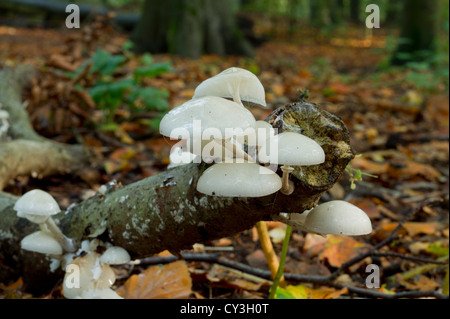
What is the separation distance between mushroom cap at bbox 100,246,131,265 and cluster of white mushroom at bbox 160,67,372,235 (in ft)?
1.92

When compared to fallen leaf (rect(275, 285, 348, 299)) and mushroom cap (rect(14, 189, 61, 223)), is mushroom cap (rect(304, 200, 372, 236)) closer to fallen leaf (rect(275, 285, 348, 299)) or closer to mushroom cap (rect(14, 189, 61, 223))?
fallen leaf (rect(275, 285, 348, 299))

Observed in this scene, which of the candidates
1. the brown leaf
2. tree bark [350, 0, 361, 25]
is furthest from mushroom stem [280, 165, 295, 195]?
tree bark [350, 0, 361, 25]

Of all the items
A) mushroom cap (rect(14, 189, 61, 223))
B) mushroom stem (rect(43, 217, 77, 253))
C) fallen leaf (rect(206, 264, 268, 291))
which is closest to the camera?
mushroom cap (rect(14, 189, 61, 223))

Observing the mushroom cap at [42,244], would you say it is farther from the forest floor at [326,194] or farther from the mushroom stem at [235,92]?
the mushroom stem at [235,92]

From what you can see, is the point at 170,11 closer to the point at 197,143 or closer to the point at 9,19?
the point at 197,143

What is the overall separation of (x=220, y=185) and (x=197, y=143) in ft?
0.49

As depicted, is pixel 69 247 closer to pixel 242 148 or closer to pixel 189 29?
pixel 242 148

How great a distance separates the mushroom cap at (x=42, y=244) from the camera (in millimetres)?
1760

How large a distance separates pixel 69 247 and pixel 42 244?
0.48 ft

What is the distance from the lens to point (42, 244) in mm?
1776

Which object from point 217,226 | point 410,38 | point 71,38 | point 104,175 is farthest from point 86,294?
point 410,38

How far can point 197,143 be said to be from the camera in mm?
1295

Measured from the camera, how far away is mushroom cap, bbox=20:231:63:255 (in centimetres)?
176

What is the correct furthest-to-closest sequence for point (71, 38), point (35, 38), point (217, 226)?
point (35, 38) < point (71, 38) < point (217, 226)
